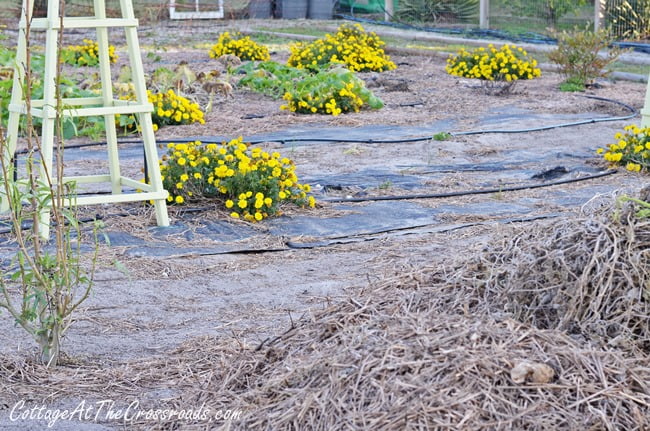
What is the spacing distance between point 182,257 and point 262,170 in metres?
1.08

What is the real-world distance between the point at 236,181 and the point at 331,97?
4.37 m

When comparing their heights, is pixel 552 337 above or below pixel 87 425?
above

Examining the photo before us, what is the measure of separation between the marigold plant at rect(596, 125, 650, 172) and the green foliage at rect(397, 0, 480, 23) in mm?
15141

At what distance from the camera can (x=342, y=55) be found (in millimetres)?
13484

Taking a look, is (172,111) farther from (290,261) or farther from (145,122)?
(290,261)

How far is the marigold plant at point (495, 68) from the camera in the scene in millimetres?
11859

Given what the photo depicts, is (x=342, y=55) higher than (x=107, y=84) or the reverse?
higher

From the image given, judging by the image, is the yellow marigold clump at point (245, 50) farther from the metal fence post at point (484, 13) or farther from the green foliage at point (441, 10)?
the green foliage at point (441, 10)

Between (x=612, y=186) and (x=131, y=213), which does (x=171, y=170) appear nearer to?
(x=131, y=213)

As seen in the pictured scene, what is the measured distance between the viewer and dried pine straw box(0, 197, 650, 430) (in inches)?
Answer: 88.1

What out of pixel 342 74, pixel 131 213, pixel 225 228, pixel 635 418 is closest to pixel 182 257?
pixel 225 228

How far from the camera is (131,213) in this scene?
5.81 meters

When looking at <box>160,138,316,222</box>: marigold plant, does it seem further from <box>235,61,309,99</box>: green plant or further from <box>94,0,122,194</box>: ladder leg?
<box>235,61,309,99</box>: green plant

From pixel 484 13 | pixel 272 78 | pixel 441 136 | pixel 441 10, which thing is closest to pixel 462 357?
pixel 441 136
